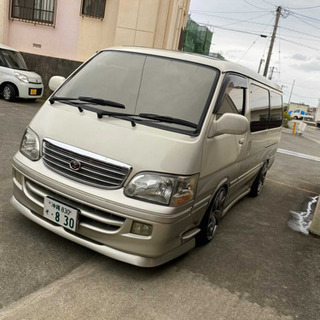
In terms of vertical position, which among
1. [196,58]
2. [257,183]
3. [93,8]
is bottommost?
[257,183]

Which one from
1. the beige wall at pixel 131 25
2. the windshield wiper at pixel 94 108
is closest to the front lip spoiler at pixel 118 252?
the windshield wiper at pixel 94 108

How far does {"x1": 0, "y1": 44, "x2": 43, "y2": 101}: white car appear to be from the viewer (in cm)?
1061

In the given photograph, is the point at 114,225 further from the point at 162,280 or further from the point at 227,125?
the point at 227,125

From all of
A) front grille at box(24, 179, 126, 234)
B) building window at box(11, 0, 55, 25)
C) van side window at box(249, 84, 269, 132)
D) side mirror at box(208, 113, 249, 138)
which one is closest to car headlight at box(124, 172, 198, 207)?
front grille at box(24, 179, 126, 234)

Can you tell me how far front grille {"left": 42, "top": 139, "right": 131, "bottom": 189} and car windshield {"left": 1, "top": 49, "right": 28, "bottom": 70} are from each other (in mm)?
8954

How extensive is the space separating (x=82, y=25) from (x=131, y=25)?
1.88m

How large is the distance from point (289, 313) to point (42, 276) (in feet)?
6.52

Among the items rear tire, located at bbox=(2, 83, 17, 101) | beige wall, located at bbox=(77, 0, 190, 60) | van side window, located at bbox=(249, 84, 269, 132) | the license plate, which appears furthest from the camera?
beige wall, located at bbox=(77, 0, 190, 60)

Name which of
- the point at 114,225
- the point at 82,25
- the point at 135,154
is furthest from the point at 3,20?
the point at 114,225

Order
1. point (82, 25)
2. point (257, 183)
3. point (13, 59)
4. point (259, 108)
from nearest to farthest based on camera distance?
point (259, 108)
point (257, 183)
point (13, 59)
point (82, 25)

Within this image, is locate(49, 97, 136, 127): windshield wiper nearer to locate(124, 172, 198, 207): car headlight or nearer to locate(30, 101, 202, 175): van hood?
locate(30, 101, 202, 175): van hood

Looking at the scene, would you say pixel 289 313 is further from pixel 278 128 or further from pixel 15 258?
pixel 278 128

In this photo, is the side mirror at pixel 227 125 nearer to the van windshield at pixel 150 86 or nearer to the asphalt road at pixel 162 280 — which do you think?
the van windshield at pixel 150 86

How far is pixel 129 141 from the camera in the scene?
112 inches
